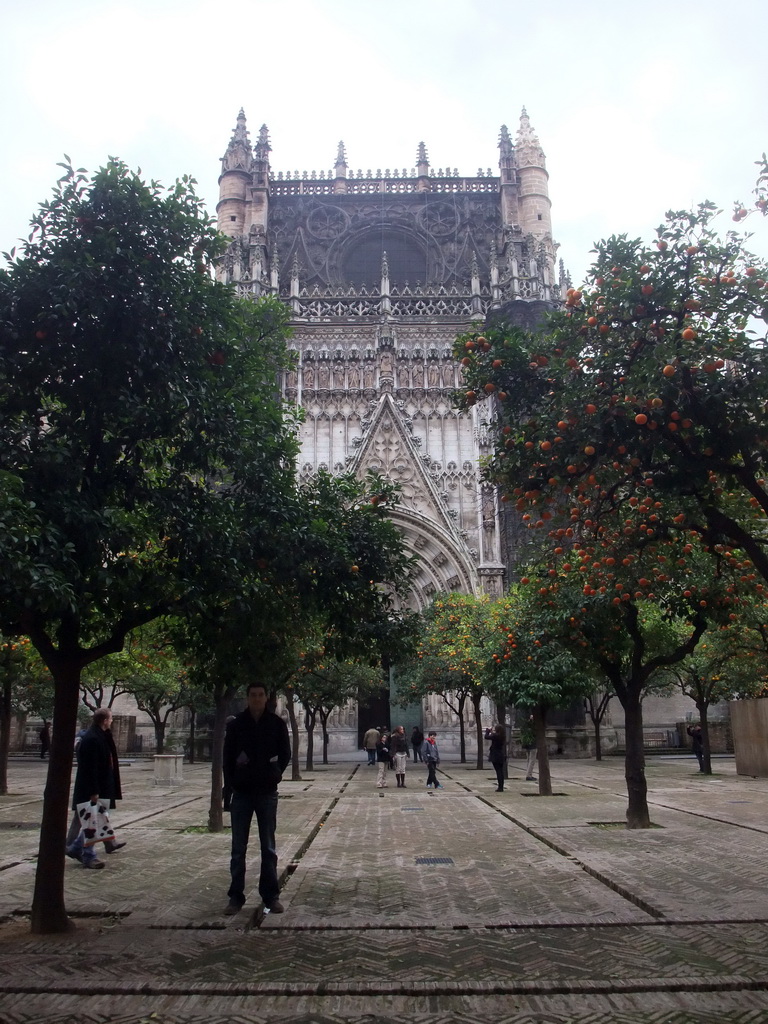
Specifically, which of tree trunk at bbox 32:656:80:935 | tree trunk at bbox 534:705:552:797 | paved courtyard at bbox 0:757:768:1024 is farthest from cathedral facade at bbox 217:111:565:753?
tree trunk at bbox 32:656:80:935

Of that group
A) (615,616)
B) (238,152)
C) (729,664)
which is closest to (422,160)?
(238,152)

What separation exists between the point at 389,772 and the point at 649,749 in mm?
18710

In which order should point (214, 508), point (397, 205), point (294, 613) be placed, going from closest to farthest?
point (214, 508) → point (294, 613) → point (397, 205)

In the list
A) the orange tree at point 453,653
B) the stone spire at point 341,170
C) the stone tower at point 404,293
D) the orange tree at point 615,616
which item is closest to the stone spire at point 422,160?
the stone tower at point 404,293

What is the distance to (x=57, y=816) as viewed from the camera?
653 centimetres

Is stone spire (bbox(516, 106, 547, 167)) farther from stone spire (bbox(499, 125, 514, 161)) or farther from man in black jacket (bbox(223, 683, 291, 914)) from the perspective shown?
man in black jacket (bbox(223, 683, 291, 914))

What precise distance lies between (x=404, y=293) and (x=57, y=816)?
122ft

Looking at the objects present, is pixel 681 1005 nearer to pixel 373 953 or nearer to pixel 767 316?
pixel 373 953

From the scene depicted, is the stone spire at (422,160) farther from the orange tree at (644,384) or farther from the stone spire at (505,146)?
the orange tree at (644,384)

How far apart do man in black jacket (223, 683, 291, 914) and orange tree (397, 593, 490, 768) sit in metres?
17.5

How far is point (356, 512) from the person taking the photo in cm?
816

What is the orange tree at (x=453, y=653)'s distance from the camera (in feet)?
86.2

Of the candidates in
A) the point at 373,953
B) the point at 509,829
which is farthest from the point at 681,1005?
the point at 509,829

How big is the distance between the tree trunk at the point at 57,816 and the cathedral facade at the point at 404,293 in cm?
2689
